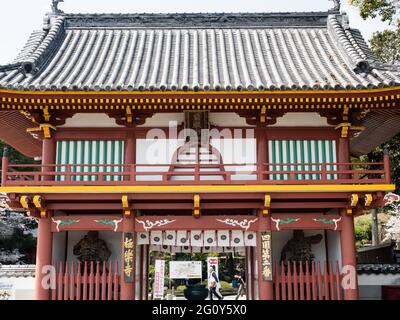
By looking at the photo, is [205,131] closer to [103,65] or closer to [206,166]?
[206,166]

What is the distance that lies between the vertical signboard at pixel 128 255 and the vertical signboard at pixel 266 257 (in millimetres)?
3227

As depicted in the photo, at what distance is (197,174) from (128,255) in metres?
2.63

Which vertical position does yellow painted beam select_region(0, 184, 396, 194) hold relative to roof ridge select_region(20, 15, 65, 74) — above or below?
below

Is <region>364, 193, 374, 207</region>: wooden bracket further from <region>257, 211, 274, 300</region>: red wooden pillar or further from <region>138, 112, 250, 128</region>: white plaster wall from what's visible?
<region>138, 112, 250, 128</region>: white plaster wall

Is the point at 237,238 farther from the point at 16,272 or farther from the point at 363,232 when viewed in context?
the point at 363,232

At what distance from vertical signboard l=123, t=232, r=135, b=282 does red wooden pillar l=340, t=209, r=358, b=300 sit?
528 centimetres

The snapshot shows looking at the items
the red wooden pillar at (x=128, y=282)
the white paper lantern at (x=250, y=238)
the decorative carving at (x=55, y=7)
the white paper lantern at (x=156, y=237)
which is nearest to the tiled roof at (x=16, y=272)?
the red wooden pillar at (x=128, y=282)

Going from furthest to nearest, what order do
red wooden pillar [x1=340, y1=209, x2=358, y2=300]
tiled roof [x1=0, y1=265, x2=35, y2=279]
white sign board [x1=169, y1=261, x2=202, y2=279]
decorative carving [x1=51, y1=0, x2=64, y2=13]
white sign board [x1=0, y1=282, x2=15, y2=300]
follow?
white sign board [x1=169, y1=261, x2=202, y2=279] < decorative carving [x1=51, y1=0, x2=64, y2=13] < tiled roof [x1=0, y1=265, x2=35, y2=279] < white sign board [x1=0, y1=282, x2=15, y2=300] < red wooden pillar [x1=340, y1=209, x2=358, y2=300]

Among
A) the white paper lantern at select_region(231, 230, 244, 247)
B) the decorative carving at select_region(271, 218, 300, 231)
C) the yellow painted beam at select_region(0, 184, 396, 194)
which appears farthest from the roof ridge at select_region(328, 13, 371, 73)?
the white paper lantern at select_region(231, 230, 244, 247)

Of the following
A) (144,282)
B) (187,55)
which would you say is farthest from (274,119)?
(144,282)

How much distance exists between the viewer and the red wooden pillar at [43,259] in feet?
36.8

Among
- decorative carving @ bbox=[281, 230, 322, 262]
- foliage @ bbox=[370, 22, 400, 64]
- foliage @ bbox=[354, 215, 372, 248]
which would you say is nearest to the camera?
decorative carving @ bbox=[281, 230, 322, 262]

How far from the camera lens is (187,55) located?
1437cm

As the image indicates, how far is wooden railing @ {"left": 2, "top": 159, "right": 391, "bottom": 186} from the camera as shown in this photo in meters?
11.1
